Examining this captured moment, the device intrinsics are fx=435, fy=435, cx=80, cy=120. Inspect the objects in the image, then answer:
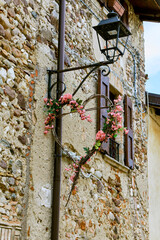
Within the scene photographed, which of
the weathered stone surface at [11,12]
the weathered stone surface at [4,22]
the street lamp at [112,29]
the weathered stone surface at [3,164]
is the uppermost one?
the street lamp at [112,29]

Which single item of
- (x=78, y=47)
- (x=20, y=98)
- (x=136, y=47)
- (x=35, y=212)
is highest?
(x=136, y=47)

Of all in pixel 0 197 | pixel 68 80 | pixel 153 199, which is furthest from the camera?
pixel 153 199

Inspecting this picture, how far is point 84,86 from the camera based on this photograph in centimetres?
605

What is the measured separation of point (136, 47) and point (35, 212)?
15.7 feet

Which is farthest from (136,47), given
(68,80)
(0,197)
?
(0,197)

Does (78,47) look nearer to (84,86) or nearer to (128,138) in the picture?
(84,86)

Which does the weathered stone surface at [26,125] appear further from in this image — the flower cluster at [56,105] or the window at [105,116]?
the window at [105,116]

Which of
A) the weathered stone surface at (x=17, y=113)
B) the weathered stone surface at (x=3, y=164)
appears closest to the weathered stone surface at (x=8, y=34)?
the weathered stone surface at (x=17, y=113)

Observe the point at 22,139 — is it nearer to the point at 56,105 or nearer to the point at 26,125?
the point at 26,125

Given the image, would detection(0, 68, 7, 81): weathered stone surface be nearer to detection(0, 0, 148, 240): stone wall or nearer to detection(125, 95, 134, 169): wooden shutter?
detection(0, 0, 148, 240): stone wall

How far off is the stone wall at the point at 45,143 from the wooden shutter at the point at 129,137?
17 centimetres

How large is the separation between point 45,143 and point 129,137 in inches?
98.5

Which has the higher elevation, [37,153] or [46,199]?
[37,153]

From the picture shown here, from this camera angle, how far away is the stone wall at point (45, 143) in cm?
434
